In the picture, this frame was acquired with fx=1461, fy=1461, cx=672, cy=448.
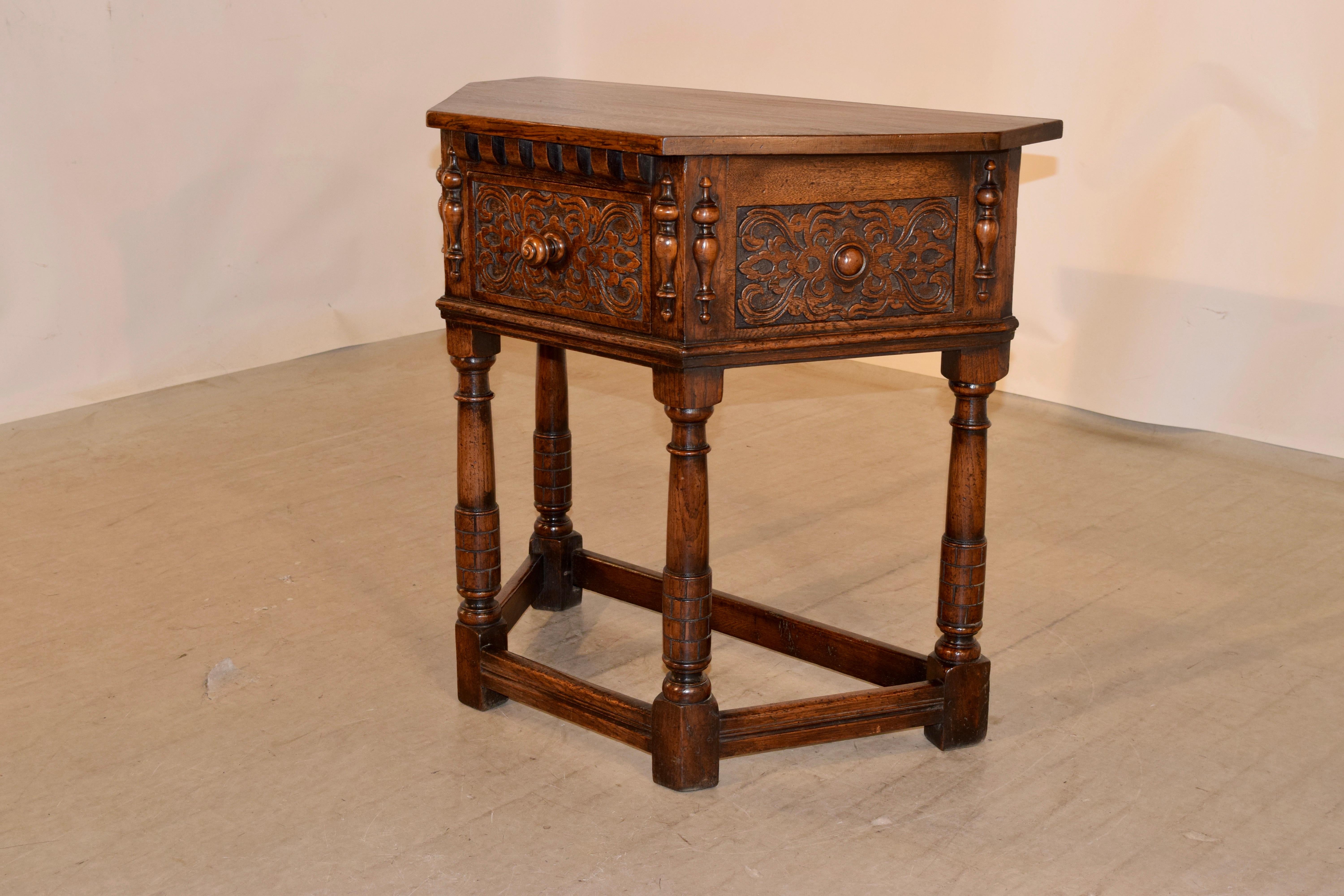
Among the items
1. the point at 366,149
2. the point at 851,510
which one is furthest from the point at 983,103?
the point at 366,149

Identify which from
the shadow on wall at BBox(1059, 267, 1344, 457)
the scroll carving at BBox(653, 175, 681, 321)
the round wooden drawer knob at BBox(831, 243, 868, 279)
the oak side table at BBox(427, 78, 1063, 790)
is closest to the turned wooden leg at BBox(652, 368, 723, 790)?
the oak side table at BBox(427, 78, 1063, 790)

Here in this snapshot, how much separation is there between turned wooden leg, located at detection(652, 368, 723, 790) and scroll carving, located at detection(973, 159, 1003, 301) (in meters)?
0.44

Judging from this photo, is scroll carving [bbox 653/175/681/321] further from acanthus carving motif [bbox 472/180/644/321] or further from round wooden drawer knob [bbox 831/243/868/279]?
round wooden drawer knob [bbox 831/243/868/279]

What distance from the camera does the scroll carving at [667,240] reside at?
204 cm

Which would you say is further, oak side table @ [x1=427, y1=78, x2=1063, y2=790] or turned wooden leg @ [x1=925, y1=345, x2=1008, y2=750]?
turned wooden leg @ [x1=925, y1=345, x2=1008, y2=750]

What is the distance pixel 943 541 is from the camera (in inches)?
94.9

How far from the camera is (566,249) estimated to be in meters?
2.24

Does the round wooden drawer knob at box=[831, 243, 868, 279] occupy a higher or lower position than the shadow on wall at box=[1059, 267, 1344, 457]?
higher

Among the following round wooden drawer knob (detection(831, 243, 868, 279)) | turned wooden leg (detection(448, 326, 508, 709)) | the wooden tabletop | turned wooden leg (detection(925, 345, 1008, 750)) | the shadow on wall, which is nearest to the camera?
the wooden tabletop

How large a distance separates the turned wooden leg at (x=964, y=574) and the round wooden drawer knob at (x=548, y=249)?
2.05 feet

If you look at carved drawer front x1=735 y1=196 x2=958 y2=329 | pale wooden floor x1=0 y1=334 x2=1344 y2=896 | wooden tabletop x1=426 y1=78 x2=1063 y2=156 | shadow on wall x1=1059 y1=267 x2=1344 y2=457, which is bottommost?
pale wooden floor x1=0 y1=334 x2=1344 y2=896

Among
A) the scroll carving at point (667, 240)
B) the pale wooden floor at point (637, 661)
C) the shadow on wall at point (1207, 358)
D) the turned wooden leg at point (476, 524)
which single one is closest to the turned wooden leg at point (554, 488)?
the pale wooden floor at point (637, 661)

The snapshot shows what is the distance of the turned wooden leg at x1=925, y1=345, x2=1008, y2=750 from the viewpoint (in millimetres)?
2352

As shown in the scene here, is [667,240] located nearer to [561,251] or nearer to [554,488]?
[561,251]
